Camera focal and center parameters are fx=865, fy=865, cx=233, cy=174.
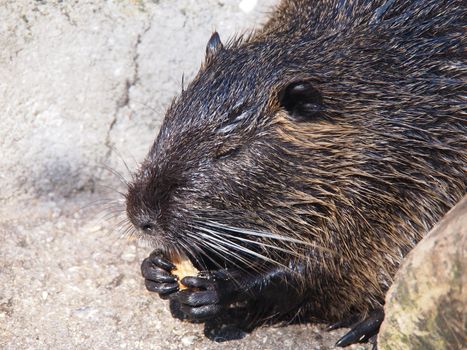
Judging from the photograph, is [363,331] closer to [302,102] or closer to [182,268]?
[182,268]

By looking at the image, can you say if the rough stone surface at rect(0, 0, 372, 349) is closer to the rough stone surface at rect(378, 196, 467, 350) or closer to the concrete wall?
the concrete wall

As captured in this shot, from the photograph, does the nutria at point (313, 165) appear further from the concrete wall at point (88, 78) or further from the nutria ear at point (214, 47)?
the concrete wall at point (88, 78)

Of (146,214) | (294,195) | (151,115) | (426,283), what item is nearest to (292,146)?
(294,195)

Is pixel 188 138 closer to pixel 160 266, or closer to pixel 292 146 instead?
pixel 292 146

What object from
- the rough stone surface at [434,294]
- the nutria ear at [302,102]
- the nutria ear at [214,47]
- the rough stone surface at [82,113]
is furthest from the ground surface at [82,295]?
the nutria ear at [214,47]

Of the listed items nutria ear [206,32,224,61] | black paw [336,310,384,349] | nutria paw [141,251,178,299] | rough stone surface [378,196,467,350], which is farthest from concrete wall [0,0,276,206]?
rough stone surface [378,196,467,350]
